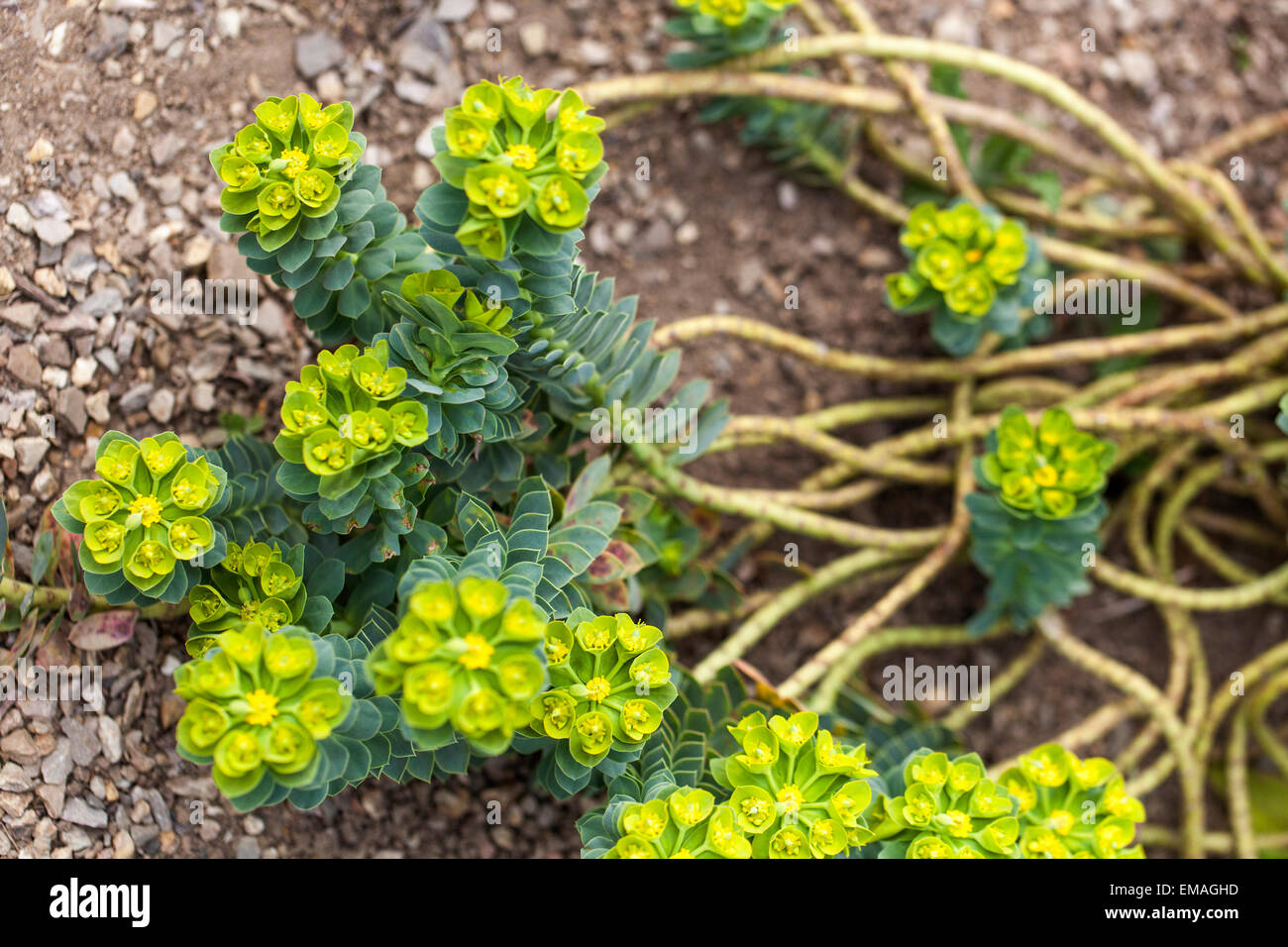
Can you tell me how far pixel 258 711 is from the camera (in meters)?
1.34

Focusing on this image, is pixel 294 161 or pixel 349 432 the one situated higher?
pixel 294 161

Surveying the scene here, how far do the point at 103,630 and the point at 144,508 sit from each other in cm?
44

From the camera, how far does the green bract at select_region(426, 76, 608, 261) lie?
1.42 m

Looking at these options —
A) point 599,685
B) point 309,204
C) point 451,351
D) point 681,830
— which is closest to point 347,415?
point 451,351

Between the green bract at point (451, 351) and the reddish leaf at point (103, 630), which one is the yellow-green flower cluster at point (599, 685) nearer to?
the green bract at point (451, 351)

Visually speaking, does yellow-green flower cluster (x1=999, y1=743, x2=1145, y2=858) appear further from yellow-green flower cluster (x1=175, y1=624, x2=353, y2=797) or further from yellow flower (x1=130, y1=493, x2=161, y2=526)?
yellow flower (x1=130, y1=493, x2=161, y2=526)

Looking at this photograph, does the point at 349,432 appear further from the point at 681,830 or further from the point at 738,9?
the point at 738,9

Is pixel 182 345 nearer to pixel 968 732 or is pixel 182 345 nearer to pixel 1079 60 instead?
pixel 968 732

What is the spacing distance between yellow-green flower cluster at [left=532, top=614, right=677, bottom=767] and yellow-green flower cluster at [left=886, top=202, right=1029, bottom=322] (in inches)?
47.1

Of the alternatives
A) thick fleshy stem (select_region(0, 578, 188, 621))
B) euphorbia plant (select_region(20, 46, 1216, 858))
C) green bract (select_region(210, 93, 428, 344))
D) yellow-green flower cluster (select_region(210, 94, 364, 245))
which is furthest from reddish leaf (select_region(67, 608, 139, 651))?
yellow-green flower cluster (select_region(210, 94, 364, 245))

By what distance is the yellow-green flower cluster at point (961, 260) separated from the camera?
7.41 feet

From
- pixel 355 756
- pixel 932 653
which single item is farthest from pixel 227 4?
pixel 932 653

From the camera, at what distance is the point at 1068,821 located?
70.2 inches

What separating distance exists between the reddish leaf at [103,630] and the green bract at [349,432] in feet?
1.76
